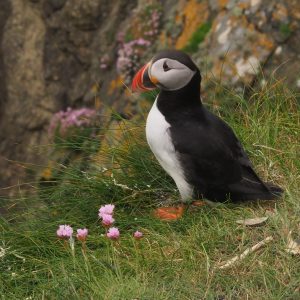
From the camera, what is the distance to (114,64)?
8.70 metres

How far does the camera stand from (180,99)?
14.7ft

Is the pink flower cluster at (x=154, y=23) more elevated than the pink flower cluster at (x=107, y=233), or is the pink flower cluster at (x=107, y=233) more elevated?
the pink flower cluster at (x=107, y=233)

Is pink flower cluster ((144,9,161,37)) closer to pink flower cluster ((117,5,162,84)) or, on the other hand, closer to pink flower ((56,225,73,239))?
pink flower cluster ((117,5,162,84))

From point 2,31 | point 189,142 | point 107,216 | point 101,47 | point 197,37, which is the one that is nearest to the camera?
point 107,216

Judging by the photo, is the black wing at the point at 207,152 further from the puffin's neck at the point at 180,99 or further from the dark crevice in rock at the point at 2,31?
the dark crevice in rock at the point at 2,31

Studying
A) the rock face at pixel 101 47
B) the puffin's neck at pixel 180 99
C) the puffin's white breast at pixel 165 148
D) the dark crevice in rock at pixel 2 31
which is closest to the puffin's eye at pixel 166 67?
the puffin's neck at pixel 180 99

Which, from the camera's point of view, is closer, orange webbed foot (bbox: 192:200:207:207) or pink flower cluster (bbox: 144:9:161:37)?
orange webbed foot (bbox: 192:200:207:207)

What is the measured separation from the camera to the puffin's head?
14.4ft

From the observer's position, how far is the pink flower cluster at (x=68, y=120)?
8.61 metres

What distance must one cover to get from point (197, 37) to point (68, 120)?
2.08 meters

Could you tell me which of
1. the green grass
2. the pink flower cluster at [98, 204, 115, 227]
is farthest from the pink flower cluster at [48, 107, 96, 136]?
the pink flower cluster at [98, 204, 115, 227]

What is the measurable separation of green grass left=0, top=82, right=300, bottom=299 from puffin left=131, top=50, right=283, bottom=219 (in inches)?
4.1

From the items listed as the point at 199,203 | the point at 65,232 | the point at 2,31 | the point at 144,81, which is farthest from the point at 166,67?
the point at 2,31

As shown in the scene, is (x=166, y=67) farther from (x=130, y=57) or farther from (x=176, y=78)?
(x=130, y=57)
